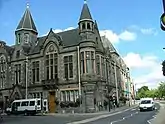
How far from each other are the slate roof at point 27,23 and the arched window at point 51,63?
994 centimetres

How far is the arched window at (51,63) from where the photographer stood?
52.6 meters

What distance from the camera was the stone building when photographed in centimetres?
4912

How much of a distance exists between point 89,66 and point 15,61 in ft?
57.5

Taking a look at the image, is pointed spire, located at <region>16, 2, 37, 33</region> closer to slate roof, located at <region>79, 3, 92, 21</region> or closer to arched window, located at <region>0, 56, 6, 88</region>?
arched window, located at <region>0, 56, 6, 88</region>

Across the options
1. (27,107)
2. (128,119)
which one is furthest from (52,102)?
(128,119)

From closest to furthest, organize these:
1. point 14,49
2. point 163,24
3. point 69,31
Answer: point 163,24
point 69,31
point 14,49

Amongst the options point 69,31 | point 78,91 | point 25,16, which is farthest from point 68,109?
point 25,16

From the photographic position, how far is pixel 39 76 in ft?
178

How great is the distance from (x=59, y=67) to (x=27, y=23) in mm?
15230

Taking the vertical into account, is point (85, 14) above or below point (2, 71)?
above

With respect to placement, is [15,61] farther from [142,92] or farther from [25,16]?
[142,92]

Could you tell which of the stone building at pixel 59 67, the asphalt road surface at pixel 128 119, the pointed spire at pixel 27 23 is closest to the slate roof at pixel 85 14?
the stone building at pixel 59 67

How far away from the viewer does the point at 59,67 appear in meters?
52.1

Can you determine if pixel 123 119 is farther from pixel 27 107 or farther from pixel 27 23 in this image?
pixel 27 23
